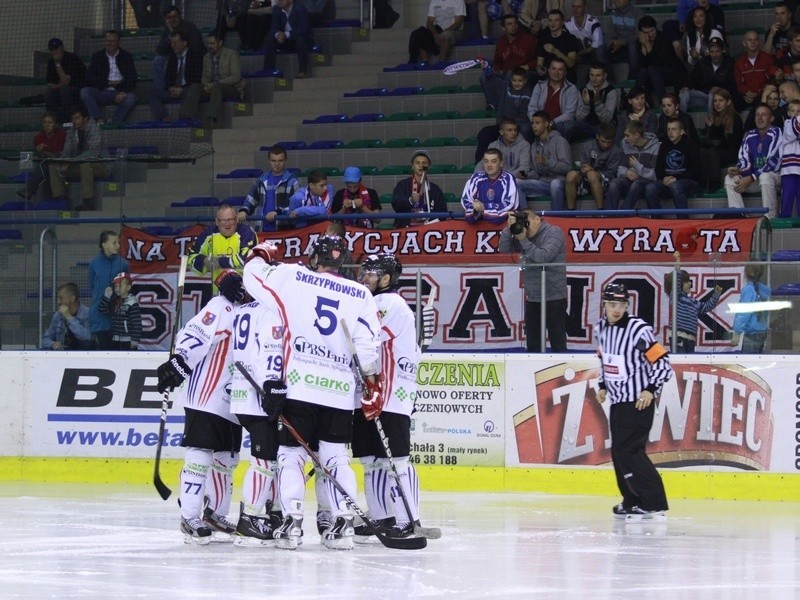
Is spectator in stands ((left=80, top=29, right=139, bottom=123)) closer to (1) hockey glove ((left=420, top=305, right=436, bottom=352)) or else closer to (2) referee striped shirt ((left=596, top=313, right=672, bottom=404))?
(1) hockey glove ((left=420, top=305, right=436, bottom=352))

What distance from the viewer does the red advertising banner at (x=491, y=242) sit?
1155cm

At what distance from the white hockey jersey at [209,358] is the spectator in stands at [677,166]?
585 centimetres

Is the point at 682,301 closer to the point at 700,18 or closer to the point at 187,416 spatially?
the point at 187,416

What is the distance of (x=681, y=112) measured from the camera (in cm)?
1377

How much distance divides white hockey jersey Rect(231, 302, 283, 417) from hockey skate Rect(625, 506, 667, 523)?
110 inches

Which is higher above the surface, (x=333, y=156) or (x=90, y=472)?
(x=333, y=156)

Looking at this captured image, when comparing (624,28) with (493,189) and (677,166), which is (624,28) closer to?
(677,166)

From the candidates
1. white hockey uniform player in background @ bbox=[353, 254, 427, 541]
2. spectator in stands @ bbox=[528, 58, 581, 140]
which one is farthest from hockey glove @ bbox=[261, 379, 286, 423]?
spectator in stands @ bbox=[528, 58, 581, 140]

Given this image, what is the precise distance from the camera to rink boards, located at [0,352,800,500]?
10820 millimetres

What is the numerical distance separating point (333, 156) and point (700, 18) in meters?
4.14

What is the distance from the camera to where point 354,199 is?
13430 mm

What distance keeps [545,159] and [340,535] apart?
665 cm

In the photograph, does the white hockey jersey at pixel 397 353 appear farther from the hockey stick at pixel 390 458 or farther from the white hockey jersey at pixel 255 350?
the white hockey jersey at pixel 255 350

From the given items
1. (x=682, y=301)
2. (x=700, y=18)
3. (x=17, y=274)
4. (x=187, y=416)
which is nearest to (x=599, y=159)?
(x=700, y=18)
